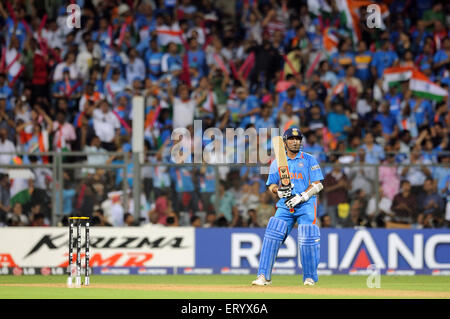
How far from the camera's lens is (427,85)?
1041 inches

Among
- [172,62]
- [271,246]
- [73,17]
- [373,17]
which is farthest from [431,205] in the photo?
[73,17]

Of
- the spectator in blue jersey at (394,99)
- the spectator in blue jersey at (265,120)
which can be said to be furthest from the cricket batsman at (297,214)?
the spectator in blue jersey at (394,99)

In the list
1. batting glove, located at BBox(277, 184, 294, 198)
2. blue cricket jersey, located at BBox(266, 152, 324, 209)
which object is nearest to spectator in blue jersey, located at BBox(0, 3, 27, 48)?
blue cricket jersey, located at BBox(266, 152, 324, 209)

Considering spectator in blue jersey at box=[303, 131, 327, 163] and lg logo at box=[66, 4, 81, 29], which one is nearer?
spectator in blue jersey at box=[303, 131, 327, 163]

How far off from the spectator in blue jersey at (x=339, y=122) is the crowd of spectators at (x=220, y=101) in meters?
0.03

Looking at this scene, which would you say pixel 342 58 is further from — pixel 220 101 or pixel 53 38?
pixel 53 38

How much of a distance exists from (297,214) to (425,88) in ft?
38.2

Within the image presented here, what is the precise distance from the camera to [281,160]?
51.6ft

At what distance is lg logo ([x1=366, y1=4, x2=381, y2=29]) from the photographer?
93.0 ft

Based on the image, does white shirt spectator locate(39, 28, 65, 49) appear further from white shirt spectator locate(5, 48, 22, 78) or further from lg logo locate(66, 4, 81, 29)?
white shirt spectator locate(5, 48, 22, 78)

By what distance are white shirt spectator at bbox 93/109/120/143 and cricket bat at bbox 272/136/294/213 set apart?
9423 mm

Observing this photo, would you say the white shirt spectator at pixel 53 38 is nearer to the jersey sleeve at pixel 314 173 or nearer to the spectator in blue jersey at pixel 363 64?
the spectator in blue jersey at pixel 363 64

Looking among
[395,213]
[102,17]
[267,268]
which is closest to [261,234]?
[395,213]

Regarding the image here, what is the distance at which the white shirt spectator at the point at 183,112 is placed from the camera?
80.8 ft
